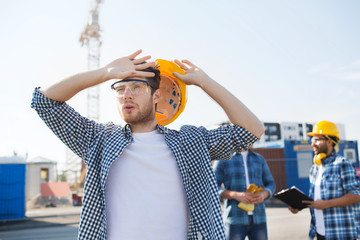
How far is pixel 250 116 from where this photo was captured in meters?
2.04

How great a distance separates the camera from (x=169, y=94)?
2.34m

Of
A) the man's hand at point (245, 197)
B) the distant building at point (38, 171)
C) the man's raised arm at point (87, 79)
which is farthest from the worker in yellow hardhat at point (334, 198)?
the distant building at point (38, 171)

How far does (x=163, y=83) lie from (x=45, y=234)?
30.5 feet

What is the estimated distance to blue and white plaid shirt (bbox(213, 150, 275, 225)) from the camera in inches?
161

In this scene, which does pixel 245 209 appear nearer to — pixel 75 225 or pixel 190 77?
pixel 190 77

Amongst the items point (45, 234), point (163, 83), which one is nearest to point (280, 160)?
point (45, 234)

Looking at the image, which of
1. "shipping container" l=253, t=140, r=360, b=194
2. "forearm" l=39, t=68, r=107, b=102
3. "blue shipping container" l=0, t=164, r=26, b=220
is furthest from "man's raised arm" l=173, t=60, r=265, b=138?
"shipping container" l=253, t=140, r=360, b=194

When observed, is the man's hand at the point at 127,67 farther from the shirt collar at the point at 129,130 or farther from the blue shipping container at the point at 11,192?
the blue shipping container at the point at 11,192

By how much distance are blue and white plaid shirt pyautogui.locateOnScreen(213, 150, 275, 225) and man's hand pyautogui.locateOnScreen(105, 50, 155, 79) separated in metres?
2.66

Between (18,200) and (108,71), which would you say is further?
(18,200)

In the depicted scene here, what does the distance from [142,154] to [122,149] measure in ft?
0.47

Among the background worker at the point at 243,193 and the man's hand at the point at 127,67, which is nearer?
the man's hand at the point at 127,67

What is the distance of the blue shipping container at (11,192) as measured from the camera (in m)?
13.8

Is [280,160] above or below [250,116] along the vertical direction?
below
